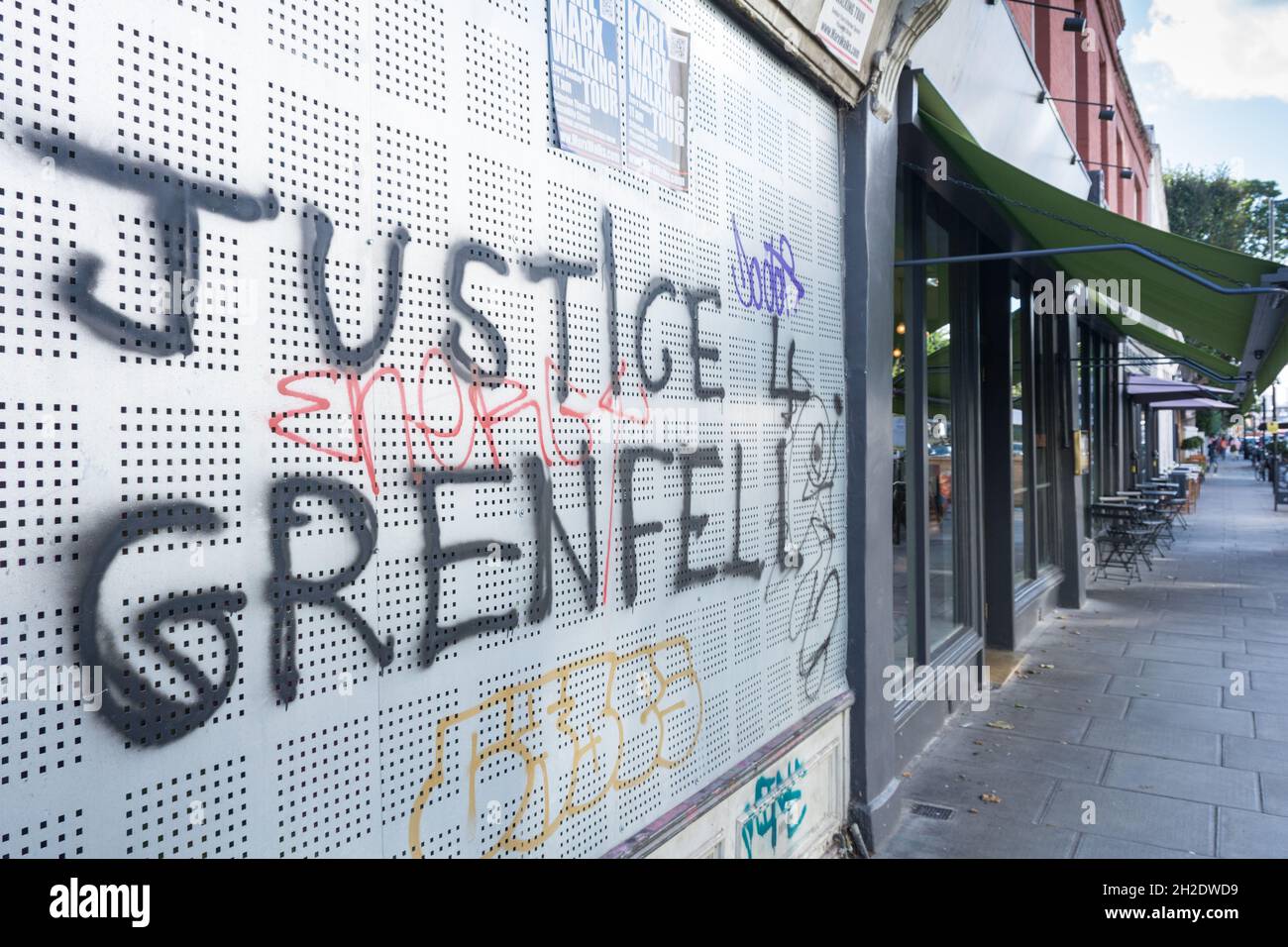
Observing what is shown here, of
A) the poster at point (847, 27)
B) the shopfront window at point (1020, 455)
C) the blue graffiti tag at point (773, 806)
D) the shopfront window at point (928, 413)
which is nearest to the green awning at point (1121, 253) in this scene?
the shopfront window at point (928, 413)

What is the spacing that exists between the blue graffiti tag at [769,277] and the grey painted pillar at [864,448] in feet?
1.85

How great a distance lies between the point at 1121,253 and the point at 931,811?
419 centimetres

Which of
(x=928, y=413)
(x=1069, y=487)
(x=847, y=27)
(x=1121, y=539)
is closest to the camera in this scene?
(x=847, y=27)

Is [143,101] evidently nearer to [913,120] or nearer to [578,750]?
[578,750]

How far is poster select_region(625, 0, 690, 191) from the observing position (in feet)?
10.7

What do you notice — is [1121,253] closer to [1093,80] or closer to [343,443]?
[343,443]

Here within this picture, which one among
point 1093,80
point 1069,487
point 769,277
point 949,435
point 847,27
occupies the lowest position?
point 1069,487

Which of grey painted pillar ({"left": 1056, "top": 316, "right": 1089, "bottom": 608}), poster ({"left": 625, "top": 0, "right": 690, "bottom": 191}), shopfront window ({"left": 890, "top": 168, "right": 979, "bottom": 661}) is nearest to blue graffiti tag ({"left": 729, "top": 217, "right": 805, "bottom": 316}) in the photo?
poster ({"left": 625, "top": 0, "right": 690, "bottom": 191})

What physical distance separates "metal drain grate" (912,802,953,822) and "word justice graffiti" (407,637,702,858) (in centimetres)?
236

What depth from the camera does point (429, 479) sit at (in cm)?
238

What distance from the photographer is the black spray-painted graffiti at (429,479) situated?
1757mm

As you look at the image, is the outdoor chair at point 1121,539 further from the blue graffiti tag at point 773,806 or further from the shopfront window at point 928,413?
the blue graffiti tag at point 773,806

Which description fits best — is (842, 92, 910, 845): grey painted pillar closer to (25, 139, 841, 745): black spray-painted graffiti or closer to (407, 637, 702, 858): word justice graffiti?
(25, 139, 841, 745): black spray-painted graffiti

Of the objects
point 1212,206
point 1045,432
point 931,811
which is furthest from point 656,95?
point 1212,206
